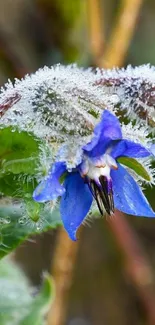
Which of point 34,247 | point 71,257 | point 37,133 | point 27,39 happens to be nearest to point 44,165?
point 37,133

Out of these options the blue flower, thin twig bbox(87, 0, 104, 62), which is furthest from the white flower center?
thin twig bbox(87, 0, 104, 62)

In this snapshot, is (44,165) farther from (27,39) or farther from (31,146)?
(27,39)

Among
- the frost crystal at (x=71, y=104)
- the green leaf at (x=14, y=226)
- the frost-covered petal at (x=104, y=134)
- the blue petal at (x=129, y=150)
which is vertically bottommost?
the green leaf at (x=14, y=226)

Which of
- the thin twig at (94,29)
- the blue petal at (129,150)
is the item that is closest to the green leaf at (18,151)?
the blue petal at (129,150)

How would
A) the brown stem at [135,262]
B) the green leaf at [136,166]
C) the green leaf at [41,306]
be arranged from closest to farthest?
the green leaf at [136,166] < the green leaf at [41,306] < the brown stem at [135,262]

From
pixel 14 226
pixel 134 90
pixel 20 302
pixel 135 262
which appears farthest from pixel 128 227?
pixel 134 90

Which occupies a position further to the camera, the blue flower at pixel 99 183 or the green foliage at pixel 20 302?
the green foliage at pixel 20 302

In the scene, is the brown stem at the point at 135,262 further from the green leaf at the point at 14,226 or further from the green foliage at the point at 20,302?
the green leaf at the point at 14,226
